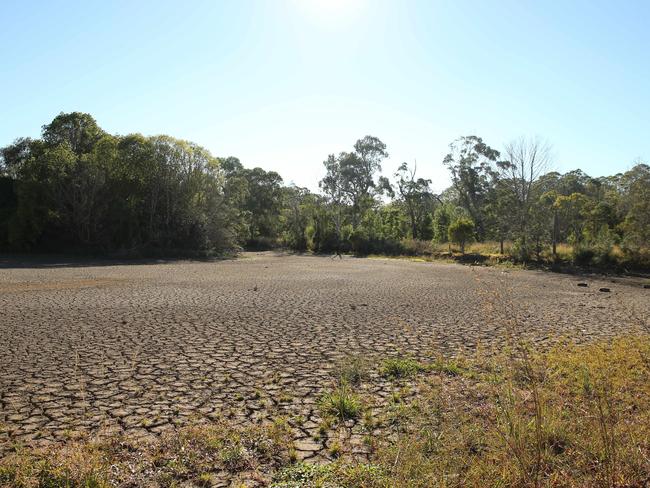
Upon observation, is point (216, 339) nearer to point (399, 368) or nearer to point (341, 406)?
point (399, 368)

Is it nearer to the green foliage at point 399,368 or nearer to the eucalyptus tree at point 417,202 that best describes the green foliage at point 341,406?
the green foliage at point 399,368

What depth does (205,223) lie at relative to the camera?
135 feet

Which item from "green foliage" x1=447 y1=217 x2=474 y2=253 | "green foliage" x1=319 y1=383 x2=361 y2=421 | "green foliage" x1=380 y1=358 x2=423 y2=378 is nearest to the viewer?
"green foliage" x1=319 y1=383 x2=361 y2=421

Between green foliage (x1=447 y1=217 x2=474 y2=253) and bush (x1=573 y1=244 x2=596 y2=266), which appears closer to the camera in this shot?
bush (x1=573 y1=244 x2=596 y2=266)

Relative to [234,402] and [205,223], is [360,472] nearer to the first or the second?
[234,402]

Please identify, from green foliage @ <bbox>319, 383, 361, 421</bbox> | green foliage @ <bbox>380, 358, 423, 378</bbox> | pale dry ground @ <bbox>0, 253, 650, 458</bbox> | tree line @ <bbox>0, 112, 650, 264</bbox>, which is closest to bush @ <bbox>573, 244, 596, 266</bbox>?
tree line @ <bbox>0, 112, 650, 264</bbox>

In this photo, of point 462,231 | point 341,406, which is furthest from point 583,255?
point 341,406

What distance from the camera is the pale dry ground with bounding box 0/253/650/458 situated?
4.79m

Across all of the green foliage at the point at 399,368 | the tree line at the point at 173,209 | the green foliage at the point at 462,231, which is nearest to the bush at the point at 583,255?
the tree line at the point at 173,209

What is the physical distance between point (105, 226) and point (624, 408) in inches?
1619

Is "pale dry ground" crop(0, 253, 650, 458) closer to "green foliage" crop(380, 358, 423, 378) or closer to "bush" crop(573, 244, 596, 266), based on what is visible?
"green foliage" crop(380, 358, 423, 378)

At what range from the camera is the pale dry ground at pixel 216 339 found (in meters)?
4.79

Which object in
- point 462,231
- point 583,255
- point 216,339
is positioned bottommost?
point 216,339

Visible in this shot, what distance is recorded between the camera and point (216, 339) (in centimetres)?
825
